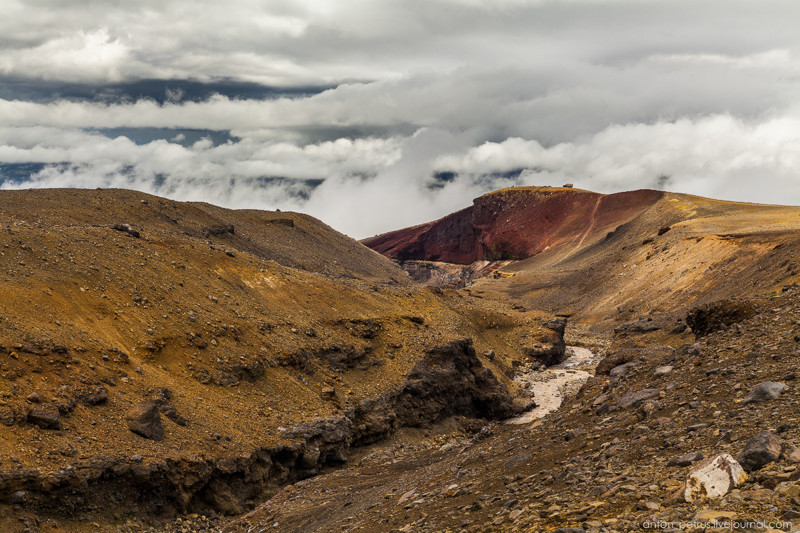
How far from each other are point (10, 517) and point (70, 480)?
126 cm

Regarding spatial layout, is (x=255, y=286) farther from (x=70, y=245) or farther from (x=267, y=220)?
(x=267, y=220)

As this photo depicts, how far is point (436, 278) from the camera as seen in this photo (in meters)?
131

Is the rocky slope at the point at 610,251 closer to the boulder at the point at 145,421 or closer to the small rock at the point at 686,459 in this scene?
the small rock at the point at 686,459

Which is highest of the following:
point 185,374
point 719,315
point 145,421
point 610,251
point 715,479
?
point 610,251

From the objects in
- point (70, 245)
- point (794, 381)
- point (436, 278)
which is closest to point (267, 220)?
point (70, 245)

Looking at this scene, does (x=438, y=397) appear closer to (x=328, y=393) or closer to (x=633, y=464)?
(x=328, y=393)

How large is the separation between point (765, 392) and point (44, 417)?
14396 millimetres

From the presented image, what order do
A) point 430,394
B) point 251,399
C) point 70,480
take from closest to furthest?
1. point 70,480
2. point 251,399
3. point 430,394

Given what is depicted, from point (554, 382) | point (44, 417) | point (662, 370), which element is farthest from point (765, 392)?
point (554, 382)

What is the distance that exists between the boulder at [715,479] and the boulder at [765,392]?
8.63ft

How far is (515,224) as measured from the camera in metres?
128

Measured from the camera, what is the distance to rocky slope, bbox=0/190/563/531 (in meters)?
14.5

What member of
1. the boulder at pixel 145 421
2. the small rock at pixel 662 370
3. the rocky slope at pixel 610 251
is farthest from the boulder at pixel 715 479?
the rocky slope at pixel 610 251

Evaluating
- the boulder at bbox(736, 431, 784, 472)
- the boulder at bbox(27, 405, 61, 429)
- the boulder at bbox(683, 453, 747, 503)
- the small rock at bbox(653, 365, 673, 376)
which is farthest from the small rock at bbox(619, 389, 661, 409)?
the boulder at bbox(27, 405, 61, 429)
